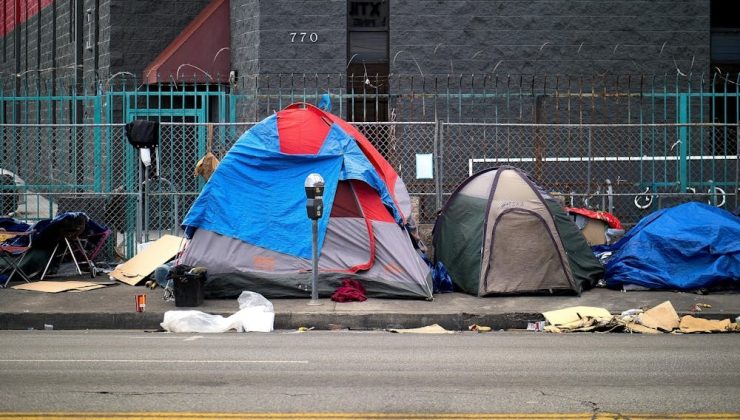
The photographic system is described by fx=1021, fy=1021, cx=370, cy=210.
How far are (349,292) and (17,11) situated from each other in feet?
86.6

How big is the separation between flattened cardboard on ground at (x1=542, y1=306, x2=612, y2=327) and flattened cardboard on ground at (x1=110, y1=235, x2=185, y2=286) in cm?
516

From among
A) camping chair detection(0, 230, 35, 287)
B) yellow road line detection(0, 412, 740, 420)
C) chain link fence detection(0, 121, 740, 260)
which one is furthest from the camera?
chain link fence detection(0, 121, 740, 260)

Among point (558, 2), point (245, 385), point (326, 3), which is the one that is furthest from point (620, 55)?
point (245, 385)

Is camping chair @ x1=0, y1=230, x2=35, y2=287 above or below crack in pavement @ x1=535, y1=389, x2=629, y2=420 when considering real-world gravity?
above

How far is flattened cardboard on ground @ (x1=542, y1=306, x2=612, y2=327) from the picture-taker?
37.1ft

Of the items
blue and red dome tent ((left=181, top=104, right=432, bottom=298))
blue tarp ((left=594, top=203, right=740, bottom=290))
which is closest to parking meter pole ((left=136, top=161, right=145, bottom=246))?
blue and red dome tent ((left=181, top=104, right=432, bottom=298))

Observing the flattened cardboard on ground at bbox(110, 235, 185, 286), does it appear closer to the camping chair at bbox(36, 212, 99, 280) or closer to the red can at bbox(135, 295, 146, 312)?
the camping chair at bbox(36, 212, 99, 280)

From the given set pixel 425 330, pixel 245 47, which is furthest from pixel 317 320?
pixel 245 47

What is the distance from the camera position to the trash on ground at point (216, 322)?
11.1 metres

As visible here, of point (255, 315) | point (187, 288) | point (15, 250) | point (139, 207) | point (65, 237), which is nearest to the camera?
point (255, 315)

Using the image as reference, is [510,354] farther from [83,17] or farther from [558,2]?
[83,17]

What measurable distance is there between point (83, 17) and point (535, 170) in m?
12.4

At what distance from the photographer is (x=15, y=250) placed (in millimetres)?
13297

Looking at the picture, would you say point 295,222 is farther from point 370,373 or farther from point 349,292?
point 370,373
